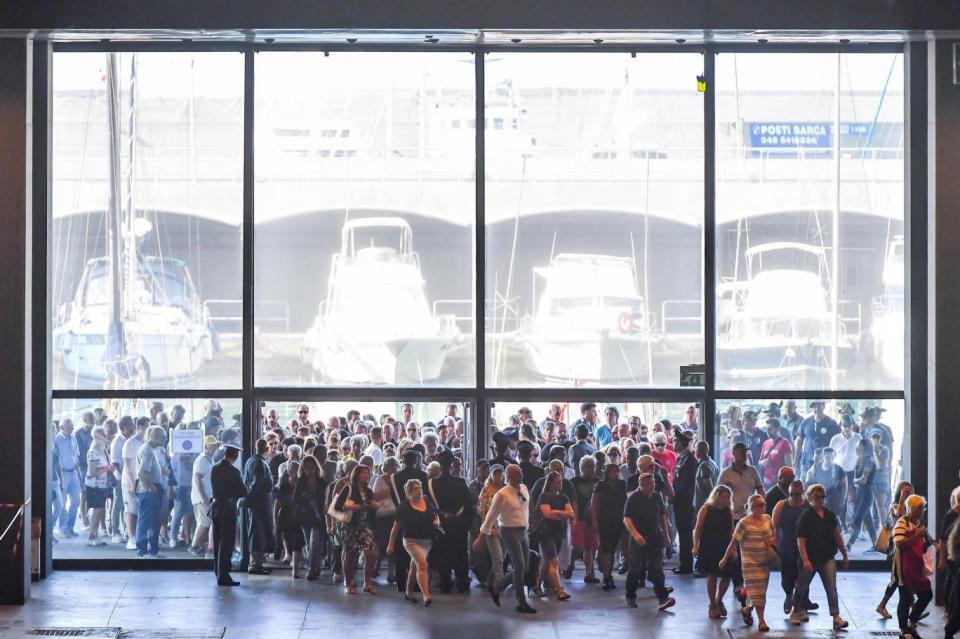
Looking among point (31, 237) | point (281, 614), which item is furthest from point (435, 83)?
point (281, 614)

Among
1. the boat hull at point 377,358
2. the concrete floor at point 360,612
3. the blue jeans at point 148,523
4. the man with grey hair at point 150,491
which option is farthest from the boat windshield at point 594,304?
the blue jeans at point 148,523

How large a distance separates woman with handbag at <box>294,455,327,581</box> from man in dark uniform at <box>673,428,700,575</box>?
3406 mm

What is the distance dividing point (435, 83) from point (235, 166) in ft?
7.13

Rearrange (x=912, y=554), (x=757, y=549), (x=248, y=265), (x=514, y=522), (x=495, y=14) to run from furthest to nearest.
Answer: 1. (x=248, y=265)
2. (x=495, y=14)
3. (x=514, y=522)
4. (x=757, y=549)
5. (x=912, y=554)

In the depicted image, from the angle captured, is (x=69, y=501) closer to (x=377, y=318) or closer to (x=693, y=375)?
(x=377, y=318)

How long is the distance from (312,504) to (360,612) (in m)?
1.41

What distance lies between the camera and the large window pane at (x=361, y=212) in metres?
11.8

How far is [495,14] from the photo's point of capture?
10.5m

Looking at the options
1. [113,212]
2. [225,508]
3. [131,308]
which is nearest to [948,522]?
[225,508]

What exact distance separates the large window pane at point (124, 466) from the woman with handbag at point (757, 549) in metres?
5.09

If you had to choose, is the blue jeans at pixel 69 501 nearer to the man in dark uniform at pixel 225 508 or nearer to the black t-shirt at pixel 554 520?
the man in dark uniform at pixel 225 508

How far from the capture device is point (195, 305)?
11.9 m

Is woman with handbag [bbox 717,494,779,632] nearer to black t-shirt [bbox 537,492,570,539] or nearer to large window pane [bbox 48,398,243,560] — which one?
black t-shirt [bbox 537,492,570,539]

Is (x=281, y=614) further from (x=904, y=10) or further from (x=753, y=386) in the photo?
(x=904, y=10)
